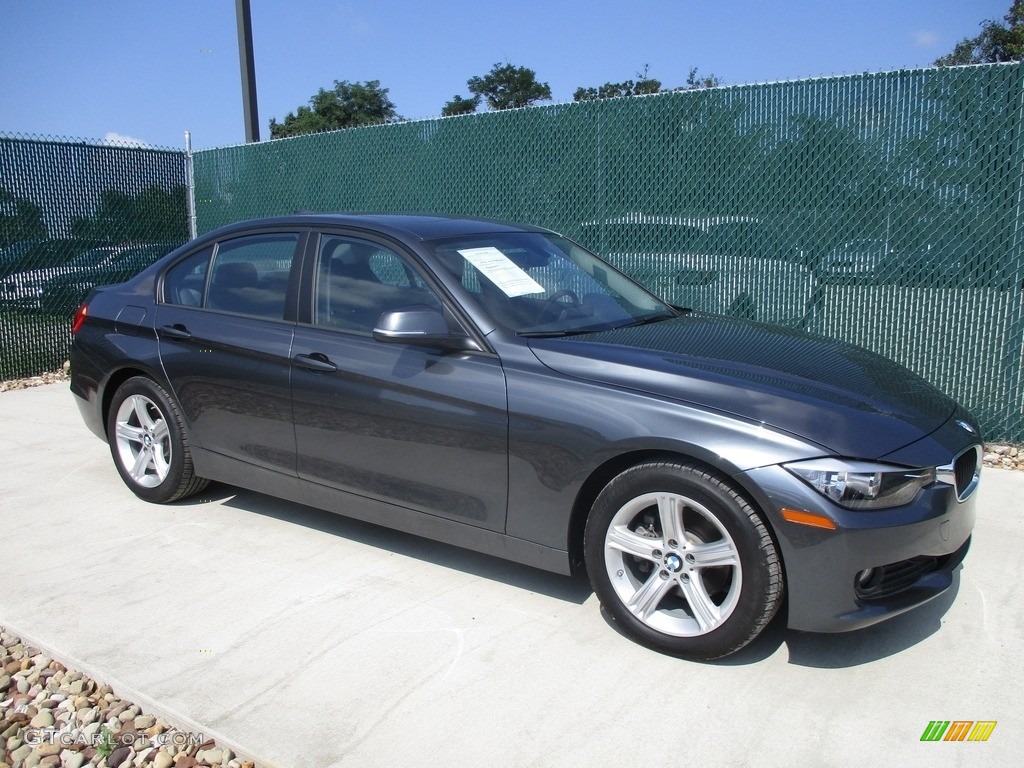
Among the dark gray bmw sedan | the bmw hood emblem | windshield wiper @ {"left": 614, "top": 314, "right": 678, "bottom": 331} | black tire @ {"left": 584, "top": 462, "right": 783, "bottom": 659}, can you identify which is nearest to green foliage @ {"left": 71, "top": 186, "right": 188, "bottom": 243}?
the dark gray bmw sedan

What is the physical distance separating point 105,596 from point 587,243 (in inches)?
198

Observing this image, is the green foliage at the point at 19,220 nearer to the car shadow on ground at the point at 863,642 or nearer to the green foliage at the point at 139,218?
the green foliage at the point at 139,218

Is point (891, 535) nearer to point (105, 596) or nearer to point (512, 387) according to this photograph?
point (512, 387)

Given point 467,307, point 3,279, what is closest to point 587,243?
point 467,307

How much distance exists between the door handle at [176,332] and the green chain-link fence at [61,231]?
16.8 feet

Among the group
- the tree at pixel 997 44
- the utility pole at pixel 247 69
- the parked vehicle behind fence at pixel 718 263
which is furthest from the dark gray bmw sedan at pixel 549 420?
the tree at pixel 997 44

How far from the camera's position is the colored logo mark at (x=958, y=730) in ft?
9.40

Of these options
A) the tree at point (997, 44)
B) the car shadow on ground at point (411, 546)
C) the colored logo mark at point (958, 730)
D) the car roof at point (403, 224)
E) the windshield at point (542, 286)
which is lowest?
the colored logo mark at point (958, 730)

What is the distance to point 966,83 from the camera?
19.5 ft

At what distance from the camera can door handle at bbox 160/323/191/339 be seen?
4723mm

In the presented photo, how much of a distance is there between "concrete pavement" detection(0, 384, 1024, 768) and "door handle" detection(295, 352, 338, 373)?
3.10 ft

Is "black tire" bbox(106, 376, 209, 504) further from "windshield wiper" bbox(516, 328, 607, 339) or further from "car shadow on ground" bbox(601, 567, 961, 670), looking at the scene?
"car shadow on ground" bbox(601, 567, 961, 670)

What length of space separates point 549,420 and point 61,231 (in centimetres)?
792

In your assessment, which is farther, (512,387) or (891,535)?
(512,387)
